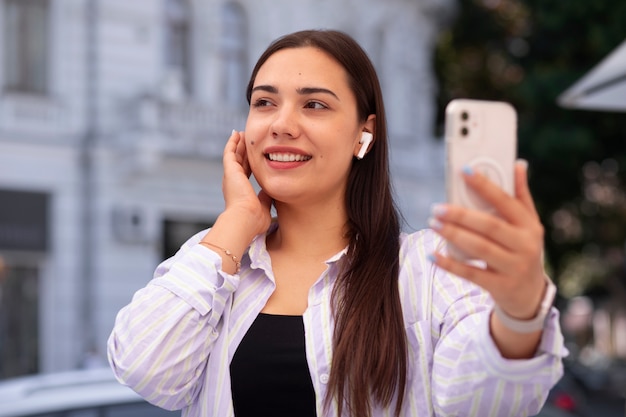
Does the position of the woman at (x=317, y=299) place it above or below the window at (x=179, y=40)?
below

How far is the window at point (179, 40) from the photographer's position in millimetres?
17531

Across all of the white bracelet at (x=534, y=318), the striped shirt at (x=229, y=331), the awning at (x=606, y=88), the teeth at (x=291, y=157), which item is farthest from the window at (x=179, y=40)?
the white bracelet at (x=534, y=318)

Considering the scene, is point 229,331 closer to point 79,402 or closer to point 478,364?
point 478,364

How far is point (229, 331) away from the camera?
2.40 m

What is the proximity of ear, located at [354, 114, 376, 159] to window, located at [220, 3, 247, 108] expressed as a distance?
51.0ft

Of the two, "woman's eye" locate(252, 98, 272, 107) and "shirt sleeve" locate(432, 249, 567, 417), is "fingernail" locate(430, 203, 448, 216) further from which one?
"woman's eye" locate(252, 98, 272, 107)

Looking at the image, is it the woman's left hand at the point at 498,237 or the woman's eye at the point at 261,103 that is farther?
the woman's eye at the point at 261,103

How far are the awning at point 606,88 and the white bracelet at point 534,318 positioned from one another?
151 inches

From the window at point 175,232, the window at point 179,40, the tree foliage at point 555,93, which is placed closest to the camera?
the window at point 175,232

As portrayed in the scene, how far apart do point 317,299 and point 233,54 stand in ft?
52.9

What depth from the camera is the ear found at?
2564mm

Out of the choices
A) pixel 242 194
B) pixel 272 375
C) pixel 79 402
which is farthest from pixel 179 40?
pixel 272 375

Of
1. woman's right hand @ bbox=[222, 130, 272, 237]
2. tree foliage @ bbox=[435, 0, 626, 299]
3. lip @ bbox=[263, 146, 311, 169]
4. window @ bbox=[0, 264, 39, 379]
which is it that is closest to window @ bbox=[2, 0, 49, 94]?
window @ bbox=[0, 264, 39, 379]

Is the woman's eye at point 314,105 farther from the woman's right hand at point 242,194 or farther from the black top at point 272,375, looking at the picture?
the black top at point 272,375
